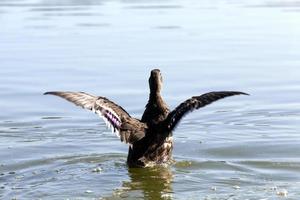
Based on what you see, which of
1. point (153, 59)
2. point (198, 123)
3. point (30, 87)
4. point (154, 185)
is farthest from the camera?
point (153, 59)

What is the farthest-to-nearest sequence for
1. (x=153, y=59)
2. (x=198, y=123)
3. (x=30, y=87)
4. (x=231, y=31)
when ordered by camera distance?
(x=231, y=31) → (x=153, y=59) → (x=30, y=87) → (x=198, y=123)

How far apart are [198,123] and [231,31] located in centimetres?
1018

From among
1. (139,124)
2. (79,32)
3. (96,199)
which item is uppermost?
(79,32)

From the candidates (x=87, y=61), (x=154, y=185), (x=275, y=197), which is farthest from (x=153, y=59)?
(x=275, y=197)

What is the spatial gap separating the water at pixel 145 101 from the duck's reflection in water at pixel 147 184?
0.05 ft

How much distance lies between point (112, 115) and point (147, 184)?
34.7 inches

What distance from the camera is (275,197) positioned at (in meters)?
8.16

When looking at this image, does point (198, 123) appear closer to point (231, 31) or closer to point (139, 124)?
point (139, 124)

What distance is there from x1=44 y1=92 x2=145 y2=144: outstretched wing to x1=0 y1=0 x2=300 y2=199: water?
511 millimetres

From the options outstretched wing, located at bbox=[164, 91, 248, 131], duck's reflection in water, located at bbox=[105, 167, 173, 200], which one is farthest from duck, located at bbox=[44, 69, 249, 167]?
duck's reflection in water, located at bbox=[105, 167, 173, 200]

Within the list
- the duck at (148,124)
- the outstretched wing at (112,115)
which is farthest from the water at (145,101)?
the outstretched wing at (112,115)

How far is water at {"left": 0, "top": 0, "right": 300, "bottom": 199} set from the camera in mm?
9070

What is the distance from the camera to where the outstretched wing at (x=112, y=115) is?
872cm

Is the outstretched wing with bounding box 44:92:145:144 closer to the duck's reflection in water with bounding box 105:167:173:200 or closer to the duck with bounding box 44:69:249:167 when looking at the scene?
the duck with bounding box 44:69:249:167
